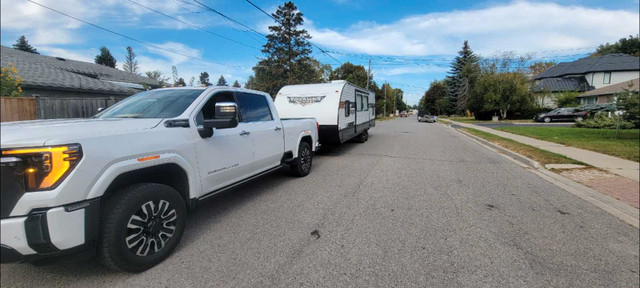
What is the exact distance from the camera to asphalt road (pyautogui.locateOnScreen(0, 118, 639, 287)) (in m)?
2.63

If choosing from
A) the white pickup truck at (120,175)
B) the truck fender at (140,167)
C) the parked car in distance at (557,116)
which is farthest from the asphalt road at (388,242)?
the parked car in distance at (557,116)

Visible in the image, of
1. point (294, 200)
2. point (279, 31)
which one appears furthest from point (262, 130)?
point (279, 31)

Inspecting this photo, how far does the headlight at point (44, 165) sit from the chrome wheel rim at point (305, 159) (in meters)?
4.60

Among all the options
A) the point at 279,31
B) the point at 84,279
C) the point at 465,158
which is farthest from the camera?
the point at 279,31

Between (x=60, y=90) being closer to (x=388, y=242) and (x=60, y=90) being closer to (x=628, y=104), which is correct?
(x=388, y=242)

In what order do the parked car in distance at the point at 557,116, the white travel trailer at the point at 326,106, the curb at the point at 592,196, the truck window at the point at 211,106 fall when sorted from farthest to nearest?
the parked car in distance at the point at 557,116
the white travel trailer at the point at 326,106
the truck window at the point at 211,106
the curb at the point at 592,196

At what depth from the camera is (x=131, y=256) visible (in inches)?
101

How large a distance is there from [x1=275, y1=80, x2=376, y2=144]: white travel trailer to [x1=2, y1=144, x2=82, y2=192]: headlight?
7602mm

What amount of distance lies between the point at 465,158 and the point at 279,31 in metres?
34.1

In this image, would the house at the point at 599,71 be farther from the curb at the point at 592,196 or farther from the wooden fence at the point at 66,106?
the wooden fence at the point at 66,106

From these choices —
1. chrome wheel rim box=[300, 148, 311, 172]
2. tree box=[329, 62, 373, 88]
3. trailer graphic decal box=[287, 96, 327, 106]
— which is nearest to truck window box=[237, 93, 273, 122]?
chrome wheel rim box=[300, 148, 311, 172]

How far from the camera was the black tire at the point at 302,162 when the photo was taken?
6330mm

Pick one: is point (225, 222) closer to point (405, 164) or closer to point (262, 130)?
point (262, 130)

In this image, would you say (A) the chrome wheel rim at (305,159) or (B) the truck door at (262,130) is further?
(A) the chrome wheel rim at (305,159)
